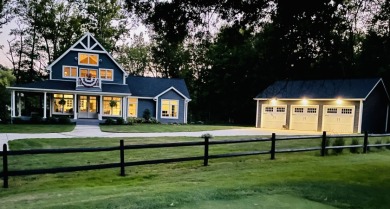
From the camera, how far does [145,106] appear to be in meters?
33.0

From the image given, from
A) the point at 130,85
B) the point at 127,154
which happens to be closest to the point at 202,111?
the point at 130,85

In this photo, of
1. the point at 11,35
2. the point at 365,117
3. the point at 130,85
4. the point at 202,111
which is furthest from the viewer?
the point at 202,111

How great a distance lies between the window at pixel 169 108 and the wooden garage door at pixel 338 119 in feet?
47.4

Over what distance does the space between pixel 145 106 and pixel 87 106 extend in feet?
18.4

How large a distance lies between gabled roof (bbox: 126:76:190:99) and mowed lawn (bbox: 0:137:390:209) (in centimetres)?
2113

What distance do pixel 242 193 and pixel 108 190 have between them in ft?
9.53

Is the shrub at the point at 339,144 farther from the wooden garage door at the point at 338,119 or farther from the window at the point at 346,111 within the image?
the window at the point at 346,111

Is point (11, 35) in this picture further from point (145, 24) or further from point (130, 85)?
point (145, 24)

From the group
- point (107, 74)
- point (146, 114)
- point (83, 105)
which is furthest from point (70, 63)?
point (146, 114)

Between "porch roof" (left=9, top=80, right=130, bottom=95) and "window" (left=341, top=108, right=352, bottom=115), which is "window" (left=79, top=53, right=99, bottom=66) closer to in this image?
"porch roof" (left=9, top=80, right=130, bottom=95)

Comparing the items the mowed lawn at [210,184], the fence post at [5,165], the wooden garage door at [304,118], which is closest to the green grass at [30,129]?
the mowed lawn at [210,184]

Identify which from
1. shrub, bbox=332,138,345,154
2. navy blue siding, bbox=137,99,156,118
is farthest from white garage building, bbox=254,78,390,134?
navy blue siding, bbox=137,99,156,118

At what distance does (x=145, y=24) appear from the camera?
27.2ft

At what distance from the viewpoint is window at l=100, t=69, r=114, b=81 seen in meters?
31.6
